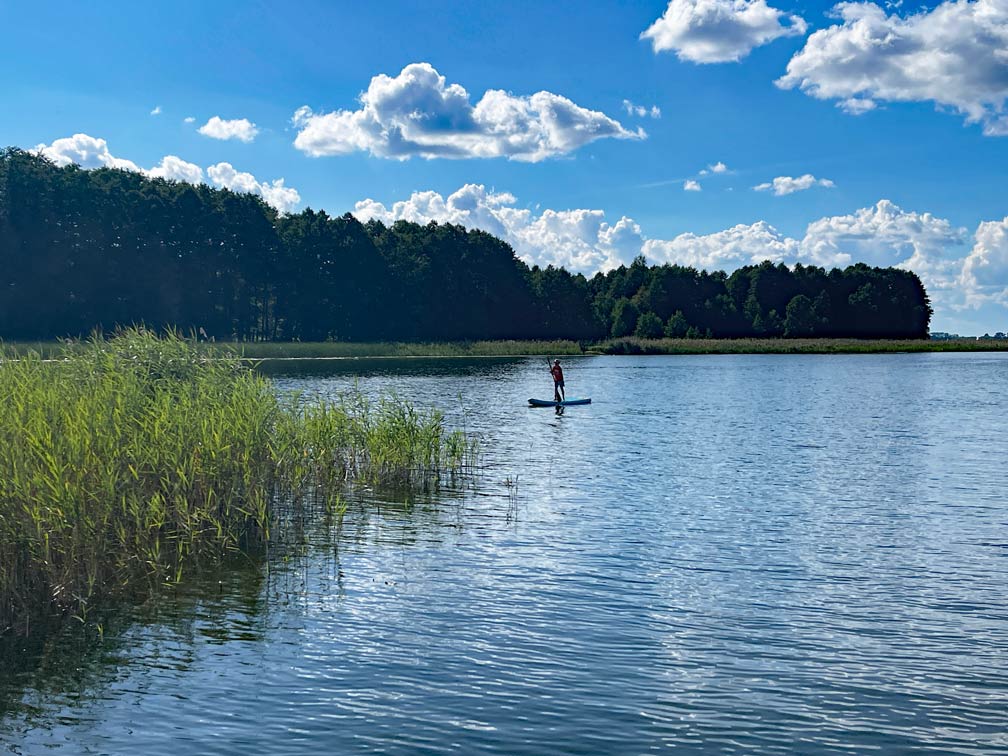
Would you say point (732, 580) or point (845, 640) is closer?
point (845, 640)

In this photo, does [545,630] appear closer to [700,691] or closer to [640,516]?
[700,691]

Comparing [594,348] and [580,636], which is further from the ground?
[594,348]

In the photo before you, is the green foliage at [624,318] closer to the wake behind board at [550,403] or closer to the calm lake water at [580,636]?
the wake behind board at [550,403]

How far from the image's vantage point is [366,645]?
36.0 feet

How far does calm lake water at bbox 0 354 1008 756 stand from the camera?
28.7 ft

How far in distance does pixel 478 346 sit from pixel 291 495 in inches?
3839

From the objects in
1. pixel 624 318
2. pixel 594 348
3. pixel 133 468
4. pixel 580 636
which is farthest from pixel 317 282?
pixel 580 636

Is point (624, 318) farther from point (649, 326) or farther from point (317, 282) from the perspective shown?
point (317, 282)

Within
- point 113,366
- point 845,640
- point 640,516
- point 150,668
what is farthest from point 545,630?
point 113,366

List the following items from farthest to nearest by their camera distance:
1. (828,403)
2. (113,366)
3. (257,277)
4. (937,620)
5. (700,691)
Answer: (257,277) → (828,403) → (113,366) → (937,620) → (700,691)

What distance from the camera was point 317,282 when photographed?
120m

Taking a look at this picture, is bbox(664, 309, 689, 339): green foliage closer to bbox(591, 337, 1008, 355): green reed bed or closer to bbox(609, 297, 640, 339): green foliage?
bbox(609, 297, 640, 339): green foliage

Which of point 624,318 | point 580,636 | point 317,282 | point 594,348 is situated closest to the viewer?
point 580,636

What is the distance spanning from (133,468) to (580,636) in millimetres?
6490
